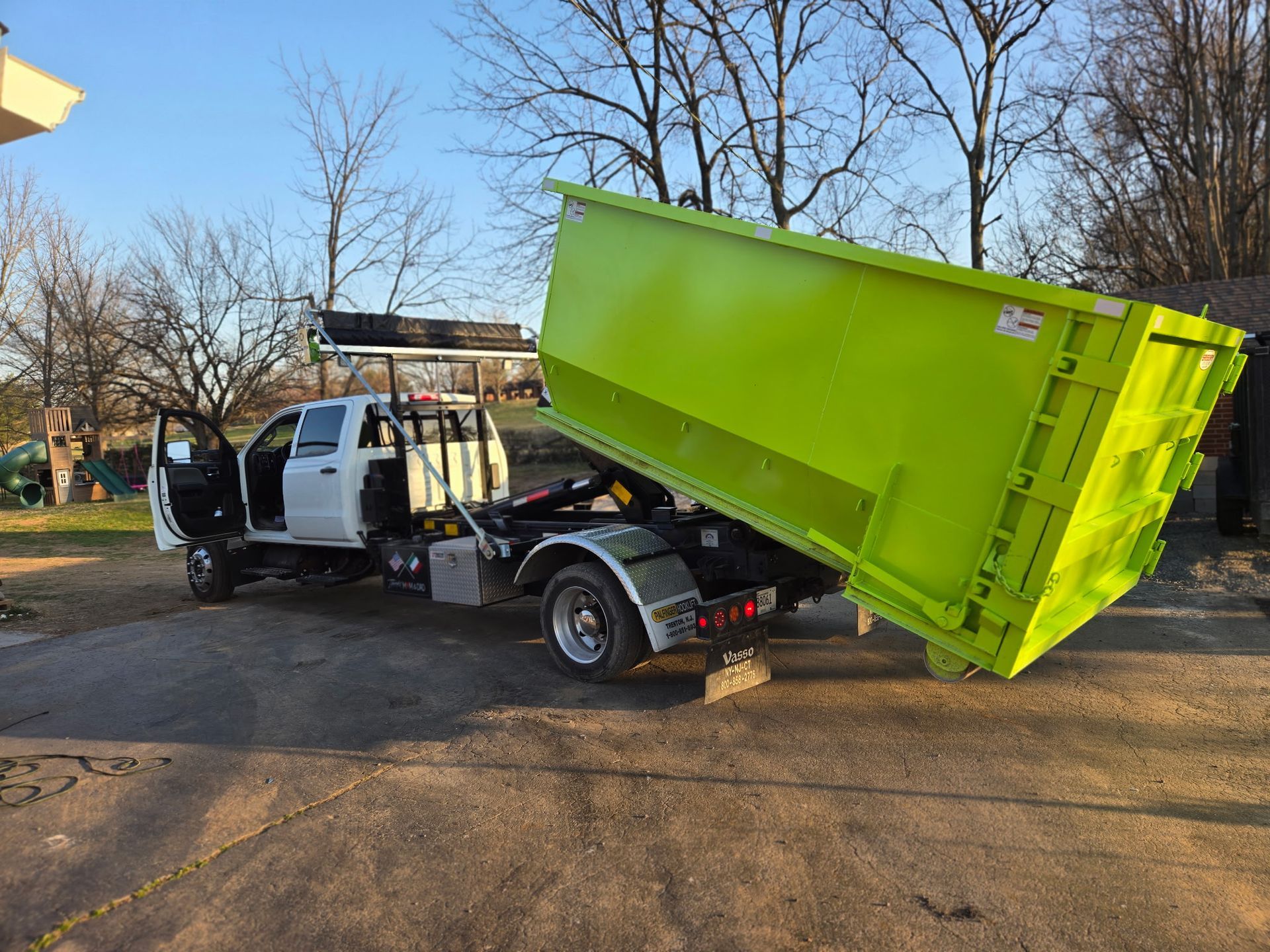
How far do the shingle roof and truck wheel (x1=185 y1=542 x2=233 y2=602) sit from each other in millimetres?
16535

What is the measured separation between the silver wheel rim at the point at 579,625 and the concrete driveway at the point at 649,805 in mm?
298

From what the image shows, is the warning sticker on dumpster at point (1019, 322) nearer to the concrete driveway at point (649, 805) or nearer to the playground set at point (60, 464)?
the concrete driveway at point (649, 805)

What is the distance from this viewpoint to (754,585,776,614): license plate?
5750 mm

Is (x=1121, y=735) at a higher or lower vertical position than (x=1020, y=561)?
lower

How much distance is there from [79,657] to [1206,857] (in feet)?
26.5

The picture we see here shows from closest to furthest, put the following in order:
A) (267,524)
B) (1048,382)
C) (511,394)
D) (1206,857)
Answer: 1. (1206,857)
2. (1048,382)
3. (267,524)
4. (511,394)

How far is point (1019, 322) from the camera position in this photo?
13.1 ft

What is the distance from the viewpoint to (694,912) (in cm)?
331

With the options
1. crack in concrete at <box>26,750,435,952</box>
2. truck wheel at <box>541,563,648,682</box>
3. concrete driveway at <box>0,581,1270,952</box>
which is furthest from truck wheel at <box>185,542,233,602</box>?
crack in concrete at <box>26,750,435,952</box>

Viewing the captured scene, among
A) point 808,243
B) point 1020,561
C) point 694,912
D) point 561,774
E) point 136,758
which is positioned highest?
point 808,243

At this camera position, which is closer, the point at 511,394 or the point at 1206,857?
the point at 1206,857

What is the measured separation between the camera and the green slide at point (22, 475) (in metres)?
20.5

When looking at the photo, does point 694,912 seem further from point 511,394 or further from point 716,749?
point 511,394

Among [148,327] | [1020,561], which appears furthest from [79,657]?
[148,327]
